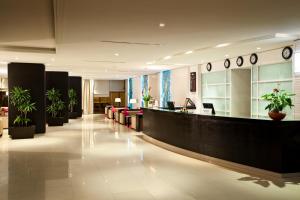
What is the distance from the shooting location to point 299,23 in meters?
5.42

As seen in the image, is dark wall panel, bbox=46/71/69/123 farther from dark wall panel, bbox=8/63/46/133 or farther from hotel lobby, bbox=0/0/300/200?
hotel lobby, bbox=0/0/300/200

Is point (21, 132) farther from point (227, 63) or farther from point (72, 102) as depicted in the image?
point (227, 63)

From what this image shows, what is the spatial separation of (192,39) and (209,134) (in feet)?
7.95

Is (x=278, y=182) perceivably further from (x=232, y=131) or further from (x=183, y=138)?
(x=183, y=138)

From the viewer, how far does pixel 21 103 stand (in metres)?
10.8

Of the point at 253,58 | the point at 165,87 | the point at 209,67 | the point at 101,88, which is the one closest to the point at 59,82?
the point at 165,87

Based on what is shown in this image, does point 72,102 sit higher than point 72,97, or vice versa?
point 72,97

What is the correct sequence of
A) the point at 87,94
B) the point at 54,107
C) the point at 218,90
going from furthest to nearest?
1. the point at 87,94
2. the point at 54,107
3. the point at 218,90

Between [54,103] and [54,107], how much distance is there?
0.71ft

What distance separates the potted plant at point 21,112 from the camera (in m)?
10.6

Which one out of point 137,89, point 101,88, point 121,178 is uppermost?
point 101,88

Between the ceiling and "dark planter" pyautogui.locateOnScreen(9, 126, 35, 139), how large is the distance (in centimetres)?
343

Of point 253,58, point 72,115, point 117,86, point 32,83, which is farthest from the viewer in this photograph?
point 117,86

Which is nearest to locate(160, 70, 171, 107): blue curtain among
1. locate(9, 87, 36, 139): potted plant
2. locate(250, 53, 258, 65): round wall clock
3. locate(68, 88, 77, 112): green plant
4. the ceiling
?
locate(68, 88, 77, 112): green plant
